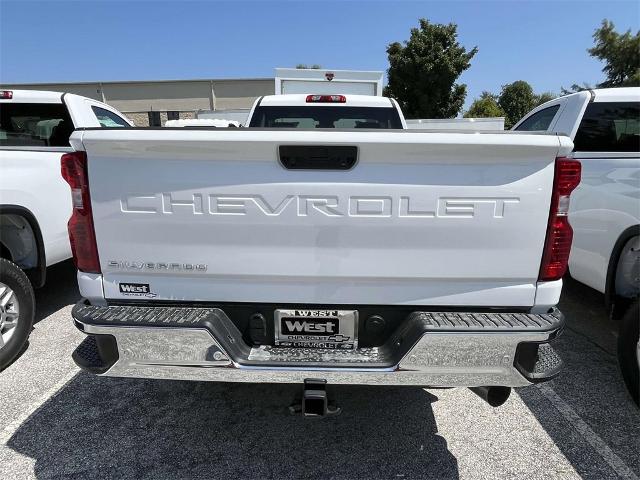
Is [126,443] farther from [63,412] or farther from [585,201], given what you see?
[585,201]

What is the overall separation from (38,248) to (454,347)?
360cm

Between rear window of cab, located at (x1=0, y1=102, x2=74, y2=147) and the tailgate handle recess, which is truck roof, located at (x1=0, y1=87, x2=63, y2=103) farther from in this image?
the tailgate handle recess

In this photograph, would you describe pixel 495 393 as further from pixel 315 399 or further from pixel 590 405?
pixel 590 405

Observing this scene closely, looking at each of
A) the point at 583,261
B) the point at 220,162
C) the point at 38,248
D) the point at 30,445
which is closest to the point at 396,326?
the point at 220,162

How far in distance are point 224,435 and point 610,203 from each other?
3.23 m

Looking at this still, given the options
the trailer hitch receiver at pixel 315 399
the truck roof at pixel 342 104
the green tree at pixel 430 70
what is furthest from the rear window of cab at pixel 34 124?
the green tree at pixel 430 70

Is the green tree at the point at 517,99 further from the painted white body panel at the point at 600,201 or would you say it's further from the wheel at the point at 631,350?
the wheel at the point at 631,350

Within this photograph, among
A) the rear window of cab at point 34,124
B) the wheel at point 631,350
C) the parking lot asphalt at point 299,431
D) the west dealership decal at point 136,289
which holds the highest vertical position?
the rear window of cab at point 34,124

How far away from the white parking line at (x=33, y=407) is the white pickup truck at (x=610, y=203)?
154 inches

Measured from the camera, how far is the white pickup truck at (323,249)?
194cm

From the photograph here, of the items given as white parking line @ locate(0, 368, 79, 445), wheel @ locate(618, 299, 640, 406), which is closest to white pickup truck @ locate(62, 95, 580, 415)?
white parking line @ locate(0, 368, 79, 445)

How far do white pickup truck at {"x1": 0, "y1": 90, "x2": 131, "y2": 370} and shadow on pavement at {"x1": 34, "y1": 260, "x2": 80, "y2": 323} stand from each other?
80 cm

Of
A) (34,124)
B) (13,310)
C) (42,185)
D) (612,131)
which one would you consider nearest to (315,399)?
(13,310)

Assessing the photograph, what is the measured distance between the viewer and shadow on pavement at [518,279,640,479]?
2.51 metres
